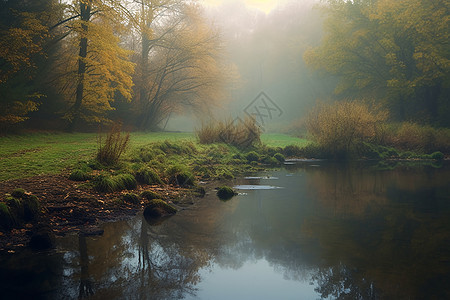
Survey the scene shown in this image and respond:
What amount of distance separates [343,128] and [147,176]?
12455 millimetres

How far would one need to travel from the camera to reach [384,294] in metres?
4.45

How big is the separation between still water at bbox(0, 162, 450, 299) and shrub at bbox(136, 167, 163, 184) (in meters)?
1.95

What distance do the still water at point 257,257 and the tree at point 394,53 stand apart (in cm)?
2340

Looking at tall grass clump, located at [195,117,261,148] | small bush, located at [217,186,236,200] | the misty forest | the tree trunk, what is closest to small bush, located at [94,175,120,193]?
the misty forest

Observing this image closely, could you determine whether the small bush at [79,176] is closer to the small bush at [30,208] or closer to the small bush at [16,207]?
the small bush at [30,208]

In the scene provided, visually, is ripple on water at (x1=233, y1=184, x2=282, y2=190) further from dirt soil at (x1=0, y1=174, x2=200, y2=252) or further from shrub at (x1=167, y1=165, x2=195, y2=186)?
dirt soil at (x1=0, y1=174, x2=200, y2=252)

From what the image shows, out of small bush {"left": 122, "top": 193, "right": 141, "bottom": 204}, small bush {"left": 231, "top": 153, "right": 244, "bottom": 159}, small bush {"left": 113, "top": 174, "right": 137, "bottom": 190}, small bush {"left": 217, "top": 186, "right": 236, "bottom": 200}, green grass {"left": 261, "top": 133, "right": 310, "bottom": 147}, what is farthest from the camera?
green grass {"left": 261, "top": 133, "right": 310, "bottom": 147}

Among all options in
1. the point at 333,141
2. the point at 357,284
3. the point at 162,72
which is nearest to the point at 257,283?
the point at 357,284

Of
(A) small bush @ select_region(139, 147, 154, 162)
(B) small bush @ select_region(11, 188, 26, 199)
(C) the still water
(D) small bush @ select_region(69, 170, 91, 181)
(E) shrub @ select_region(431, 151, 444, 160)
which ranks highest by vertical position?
(E) shrub @ select_region(431, 151, 444, 160)

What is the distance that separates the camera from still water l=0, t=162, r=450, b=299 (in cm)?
462

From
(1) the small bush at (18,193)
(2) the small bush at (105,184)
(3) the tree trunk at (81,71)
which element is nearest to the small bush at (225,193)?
(2) the small bush at (105,184)

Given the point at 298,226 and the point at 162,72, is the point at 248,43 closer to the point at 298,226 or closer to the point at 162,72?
the point at 162,72

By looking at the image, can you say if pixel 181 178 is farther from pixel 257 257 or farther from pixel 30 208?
pixel 257 257

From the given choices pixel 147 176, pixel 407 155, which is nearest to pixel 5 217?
pixel 147 176
